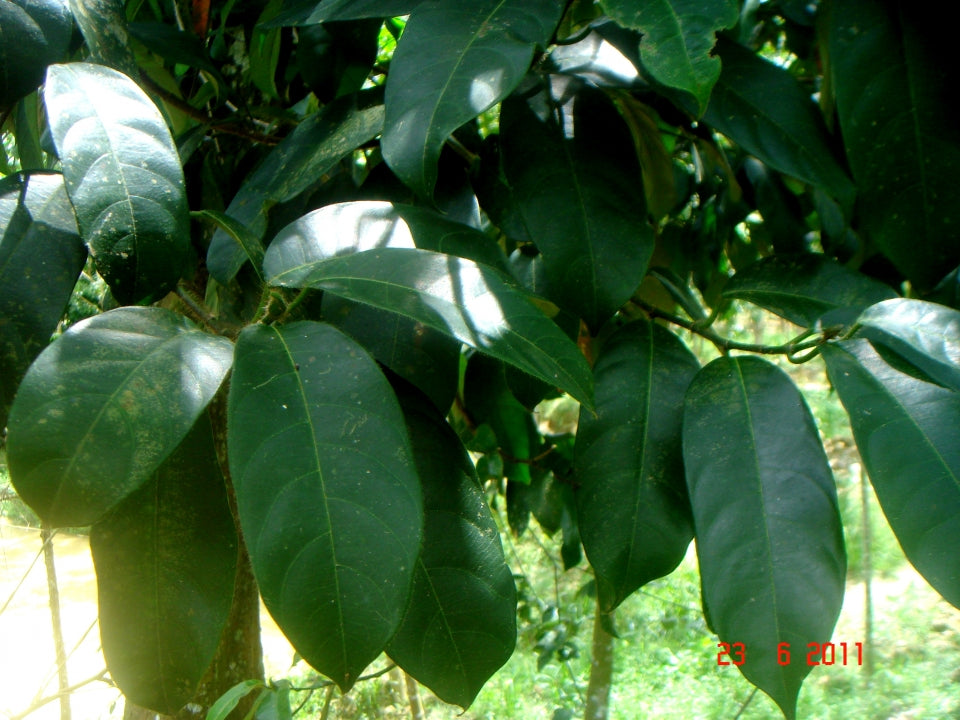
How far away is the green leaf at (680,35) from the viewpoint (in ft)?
1.47

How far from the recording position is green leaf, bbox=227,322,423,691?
0.35 m

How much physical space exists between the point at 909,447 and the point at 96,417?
0.43 metres

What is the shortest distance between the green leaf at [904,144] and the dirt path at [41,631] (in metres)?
1.69

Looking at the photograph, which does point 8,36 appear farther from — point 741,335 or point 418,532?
point 741,335

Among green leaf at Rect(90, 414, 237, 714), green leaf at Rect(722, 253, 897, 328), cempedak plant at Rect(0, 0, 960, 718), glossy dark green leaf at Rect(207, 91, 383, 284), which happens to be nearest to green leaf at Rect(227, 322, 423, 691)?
cempedak plant at Rect(0, 0, 960, 718)

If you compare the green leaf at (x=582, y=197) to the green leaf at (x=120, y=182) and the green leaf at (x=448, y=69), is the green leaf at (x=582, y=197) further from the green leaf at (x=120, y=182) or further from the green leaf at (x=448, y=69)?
the green leaf at (x=120, y=182)

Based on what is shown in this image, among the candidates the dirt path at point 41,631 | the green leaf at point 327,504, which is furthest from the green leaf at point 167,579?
the dirt path at point 41,631

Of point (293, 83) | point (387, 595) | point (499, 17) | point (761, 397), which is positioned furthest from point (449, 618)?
point (293, 83)

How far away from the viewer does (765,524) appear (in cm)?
45

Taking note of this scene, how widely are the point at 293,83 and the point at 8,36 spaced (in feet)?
1.60

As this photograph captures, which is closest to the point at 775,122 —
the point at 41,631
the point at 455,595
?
the point at 455,595

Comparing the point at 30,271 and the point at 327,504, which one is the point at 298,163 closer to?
the point at 30,271

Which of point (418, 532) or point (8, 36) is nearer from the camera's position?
point (418, 532)

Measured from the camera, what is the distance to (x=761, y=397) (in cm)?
51
